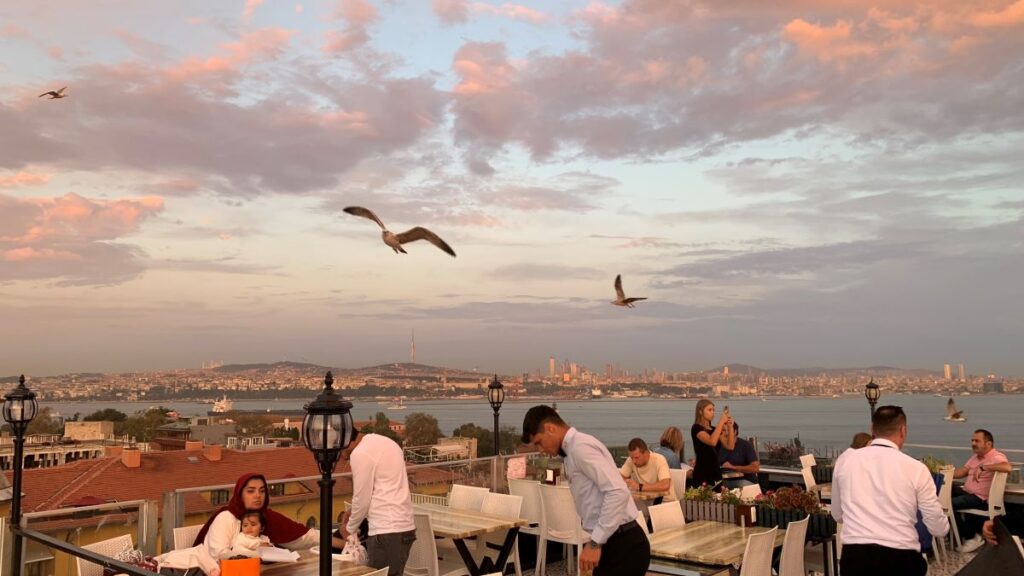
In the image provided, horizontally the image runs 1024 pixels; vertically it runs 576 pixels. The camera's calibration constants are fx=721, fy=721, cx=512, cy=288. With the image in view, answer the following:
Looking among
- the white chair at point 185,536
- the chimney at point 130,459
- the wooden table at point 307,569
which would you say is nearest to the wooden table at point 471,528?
the wooden table at point 307,569

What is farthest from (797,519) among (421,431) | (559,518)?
(421,431)

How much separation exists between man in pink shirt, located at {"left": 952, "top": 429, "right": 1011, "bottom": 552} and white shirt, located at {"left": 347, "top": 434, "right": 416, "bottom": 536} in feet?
20.5

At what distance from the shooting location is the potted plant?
212 inches

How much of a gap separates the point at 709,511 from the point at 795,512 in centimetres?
68

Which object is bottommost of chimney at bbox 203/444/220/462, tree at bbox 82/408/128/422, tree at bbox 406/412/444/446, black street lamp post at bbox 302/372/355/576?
tree at bbox 82/408/128/422

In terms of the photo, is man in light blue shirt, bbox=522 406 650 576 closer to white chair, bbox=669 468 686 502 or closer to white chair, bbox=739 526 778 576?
white chair, bbox=739 526 778 576

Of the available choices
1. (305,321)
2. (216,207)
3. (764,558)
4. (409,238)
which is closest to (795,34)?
(409,238)

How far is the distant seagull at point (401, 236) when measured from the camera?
24.5ft

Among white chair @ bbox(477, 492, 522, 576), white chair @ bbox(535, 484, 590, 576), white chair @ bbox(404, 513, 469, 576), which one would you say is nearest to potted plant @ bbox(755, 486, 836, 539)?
white chair @ bbox(535, 484, 590, 576)

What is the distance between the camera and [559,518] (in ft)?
22.7

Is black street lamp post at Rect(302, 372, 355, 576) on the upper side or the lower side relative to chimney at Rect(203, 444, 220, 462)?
upper

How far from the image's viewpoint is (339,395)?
329cm

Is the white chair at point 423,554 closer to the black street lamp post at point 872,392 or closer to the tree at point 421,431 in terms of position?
the black street lamp post at point 872,392

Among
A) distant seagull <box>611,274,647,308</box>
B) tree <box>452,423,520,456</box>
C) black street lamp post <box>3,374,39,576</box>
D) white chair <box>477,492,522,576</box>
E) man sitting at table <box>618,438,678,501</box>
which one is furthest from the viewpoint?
tree <box>452,423,520,456</box>
